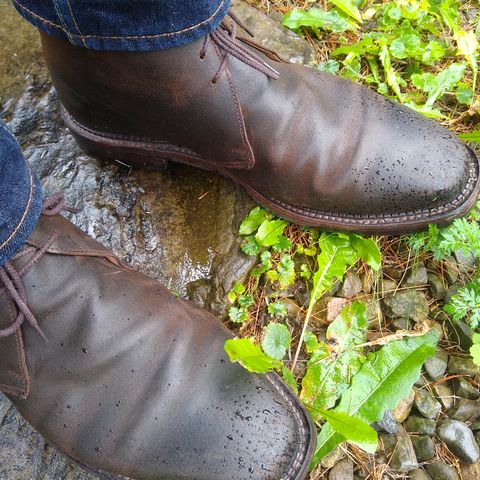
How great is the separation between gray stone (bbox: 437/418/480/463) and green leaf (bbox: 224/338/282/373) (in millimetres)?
705

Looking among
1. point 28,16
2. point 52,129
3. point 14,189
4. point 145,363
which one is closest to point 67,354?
point 145,363

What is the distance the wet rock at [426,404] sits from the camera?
1.71 meters

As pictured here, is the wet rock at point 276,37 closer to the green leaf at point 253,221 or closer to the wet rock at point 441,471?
the green leaf at point 253,221

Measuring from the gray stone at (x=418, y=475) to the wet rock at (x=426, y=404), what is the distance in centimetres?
17

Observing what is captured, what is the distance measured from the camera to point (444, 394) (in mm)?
1743

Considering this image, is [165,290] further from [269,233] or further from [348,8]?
[348,8]

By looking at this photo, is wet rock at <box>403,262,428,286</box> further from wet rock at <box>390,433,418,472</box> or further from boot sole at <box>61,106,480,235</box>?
wet rock at <box>390,433,418,472</box>

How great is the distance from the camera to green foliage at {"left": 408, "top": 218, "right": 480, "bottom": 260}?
65.6 inches

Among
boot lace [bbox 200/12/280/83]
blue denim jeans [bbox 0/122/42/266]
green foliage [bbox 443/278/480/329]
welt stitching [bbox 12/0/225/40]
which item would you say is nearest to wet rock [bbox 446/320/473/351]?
green foliage [bbox 443/278/480/329]

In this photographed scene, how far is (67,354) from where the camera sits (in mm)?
1289

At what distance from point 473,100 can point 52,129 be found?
158cm

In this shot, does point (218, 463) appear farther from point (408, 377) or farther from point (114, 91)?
point (114, 91)

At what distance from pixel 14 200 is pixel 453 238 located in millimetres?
1256

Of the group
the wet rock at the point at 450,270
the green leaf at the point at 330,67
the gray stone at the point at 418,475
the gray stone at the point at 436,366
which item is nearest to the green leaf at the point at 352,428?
the gray stone at the point at 418,475
